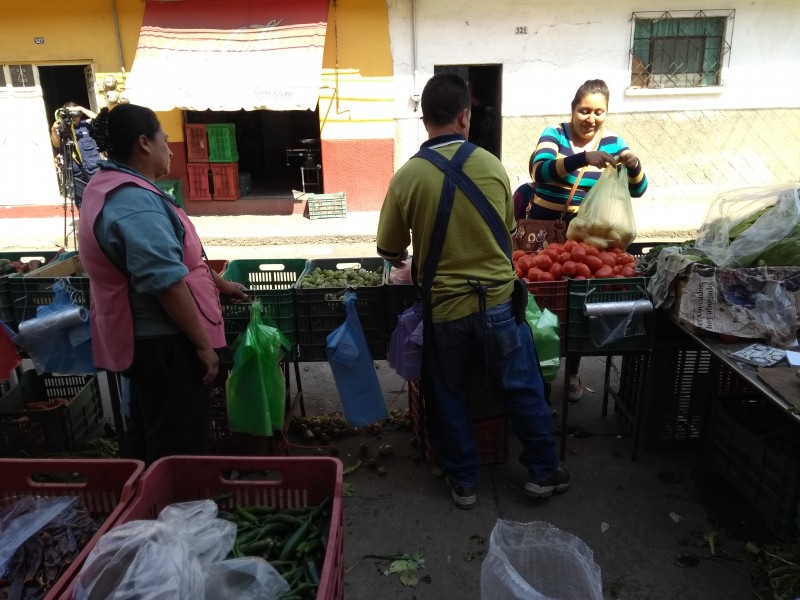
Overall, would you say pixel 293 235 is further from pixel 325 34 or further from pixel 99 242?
pixel 99 242

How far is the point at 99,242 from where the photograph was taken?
2.29m

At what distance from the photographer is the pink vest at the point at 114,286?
2.29m

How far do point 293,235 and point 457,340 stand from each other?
24.1 feet

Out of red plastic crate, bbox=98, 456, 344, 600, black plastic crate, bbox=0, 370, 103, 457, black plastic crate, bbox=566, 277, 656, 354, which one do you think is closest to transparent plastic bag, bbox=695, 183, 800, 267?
black plastic crate, bbox=566, 277, 656, 354

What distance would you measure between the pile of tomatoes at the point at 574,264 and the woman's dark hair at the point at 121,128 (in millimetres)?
2051

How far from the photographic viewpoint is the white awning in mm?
9781

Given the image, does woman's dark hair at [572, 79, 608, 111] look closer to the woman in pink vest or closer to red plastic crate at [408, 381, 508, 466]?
red plastic crate at [408, 381, 508, 466]

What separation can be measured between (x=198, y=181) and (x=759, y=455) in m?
10.4

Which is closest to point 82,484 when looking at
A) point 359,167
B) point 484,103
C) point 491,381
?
point 491,381

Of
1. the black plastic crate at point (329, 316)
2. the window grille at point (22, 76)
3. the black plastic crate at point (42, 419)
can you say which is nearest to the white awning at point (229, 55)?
the window grille at point (22, 76)

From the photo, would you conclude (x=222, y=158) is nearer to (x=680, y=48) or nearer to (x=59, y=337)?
(x=680, y=48)

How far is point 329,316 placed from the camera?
3.37 m

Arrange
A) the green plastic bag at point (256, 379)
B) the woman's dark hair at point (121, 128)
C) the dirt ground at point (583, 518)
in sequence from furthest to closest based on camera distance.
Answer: the green plastic bag at point (256, 379) → the dirt ground at point (583, 518) → the woman's dark hair at point (121, 128)

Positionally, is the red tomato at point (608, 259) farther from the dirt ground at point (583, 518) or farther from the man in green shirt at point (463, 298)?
the dirt ground at point (583, 518)
